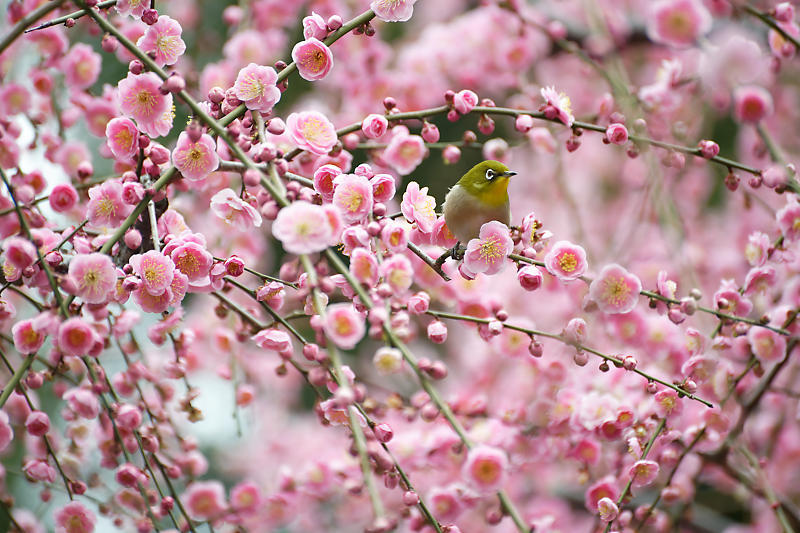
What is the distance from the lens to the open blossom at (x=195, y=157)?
75 cm

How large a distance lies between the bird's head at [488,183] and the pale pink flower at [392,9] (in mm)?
204

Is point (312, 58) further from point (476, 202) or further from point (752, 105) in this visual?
point (752, 105)

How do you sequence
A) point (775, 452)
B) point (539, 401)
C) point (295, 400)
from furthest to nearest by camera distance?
point (295, 400), point (775, 452), point (539, 401)

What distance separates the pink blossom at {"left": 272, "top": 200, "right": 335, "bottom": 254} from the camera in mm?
598

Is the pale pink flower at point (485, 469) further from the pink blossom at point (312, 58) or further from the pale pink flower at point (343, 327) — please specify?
the pink blossom at point (312, 58)

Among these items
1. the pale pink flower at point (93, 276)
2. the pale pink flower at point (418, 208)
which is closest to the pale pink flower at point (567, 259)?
the pale pink flower at point (418, 208)

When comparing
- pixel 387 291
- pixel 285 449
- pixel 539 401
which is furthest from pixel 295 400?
pixel 387 291

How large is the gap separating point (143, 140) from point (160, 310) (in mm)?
199

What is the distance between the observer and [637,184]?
2.38m

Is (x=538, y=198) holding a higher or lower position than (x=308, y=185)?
higher

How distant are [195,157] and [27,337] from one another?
10.2 inches

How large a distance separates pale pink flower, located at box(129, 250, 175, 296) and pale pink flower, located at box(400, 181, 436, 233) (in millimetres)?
282

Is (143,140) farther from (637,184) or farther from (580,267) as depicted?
(637,184)

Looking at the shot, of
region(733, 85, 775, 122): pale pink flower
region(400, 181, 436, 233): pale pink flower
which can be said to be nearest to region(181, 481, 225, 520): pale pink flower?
region(400, 181, 436, 233): pale pink flower
